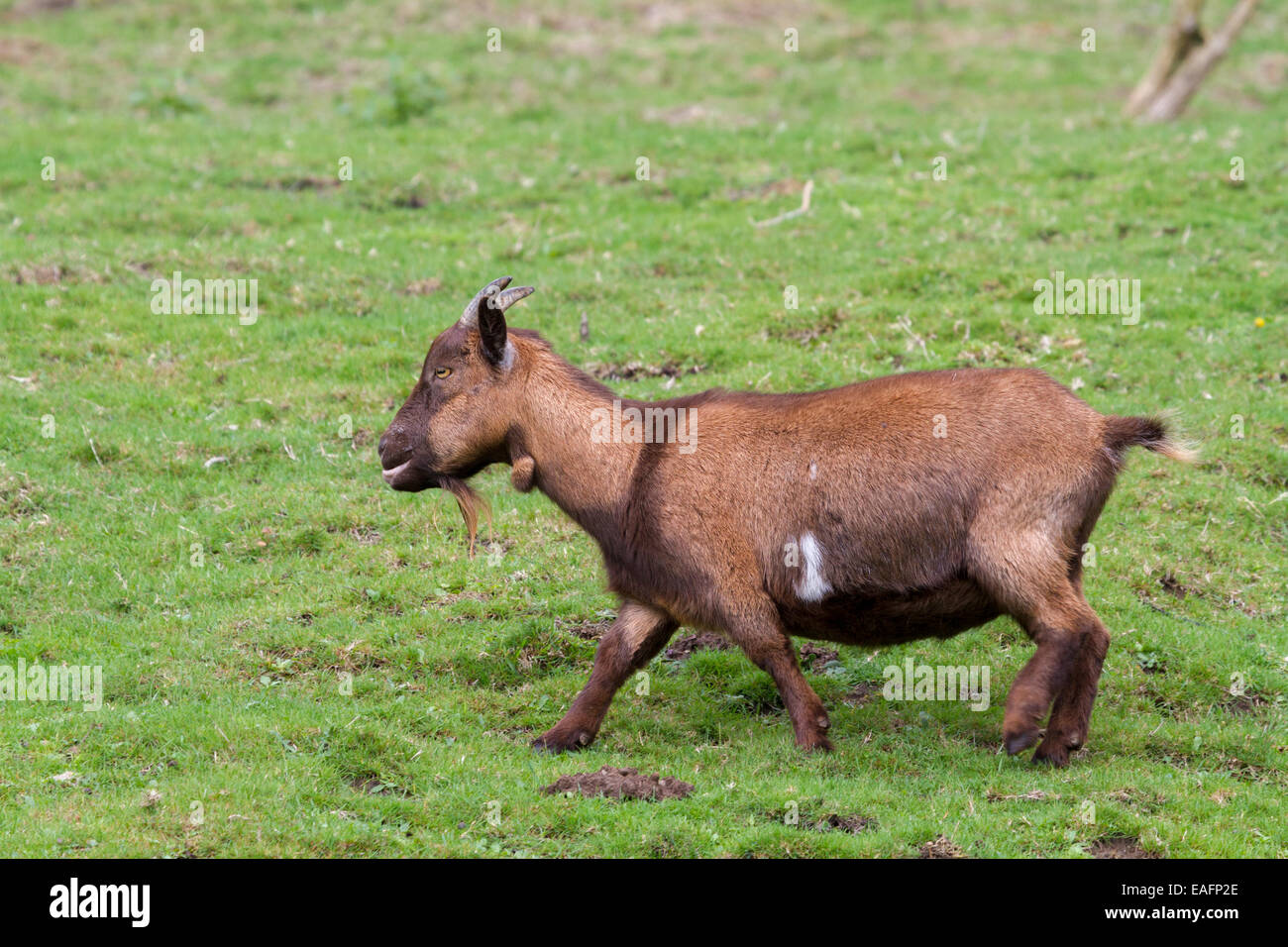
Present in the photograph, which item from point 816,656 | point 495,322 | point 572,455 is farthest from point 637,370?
point 495,322

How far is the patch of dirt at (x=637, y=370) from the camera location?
515 inches

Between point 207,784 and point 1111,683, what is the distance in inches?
215

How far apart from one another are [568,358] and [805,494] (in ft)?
18.2

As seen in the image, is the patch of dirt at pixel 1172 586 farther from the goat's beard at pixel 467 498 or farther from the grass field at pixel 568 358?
the goat's beard at pixel 467 498

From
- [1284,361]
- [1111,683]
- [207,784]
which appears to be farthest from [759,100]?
[207,784]

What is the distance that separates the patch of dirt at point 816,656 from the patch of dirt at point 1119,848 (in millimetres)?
2744

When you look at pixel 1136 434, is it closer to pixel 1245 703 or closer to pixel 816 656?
pixel 1245 703

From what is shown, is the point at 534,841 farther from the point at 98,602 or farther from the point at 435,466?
the point at 98,602

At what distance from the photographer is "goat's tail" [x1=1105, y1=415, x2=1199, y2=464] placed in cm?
791

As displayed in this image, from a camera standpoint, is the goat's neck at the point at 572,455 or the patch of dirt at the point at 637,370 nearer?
the goat's neck at the point at 572,455

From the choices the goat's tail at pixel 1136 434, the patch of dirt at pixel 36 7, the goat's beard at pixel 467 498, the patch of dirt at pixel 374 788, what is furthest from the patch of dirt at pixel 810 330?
the patch of dirt at pixel 36 7

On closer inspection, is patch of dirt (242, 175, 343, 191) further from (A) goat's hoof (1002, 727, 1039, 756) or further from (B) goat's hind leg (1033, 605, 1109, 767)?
(A) goat's hoof (1002, 727, 1039, 756)

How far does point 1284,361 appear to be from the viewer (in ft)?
43.3

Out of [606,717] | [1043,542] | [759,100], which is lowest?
[606,717]
